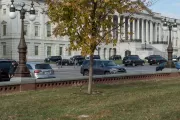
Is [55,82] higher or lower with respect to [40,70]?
lower

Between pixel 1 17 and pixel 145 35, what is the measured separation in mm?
65081

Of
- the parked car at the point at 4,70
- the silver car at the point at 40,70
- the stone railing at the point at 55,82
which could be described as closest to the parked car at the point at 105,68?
the stone railing at the point at 55,82

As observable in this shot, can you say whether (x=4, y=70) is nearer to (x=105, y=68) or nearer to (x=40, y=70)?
(x=40, y=70)

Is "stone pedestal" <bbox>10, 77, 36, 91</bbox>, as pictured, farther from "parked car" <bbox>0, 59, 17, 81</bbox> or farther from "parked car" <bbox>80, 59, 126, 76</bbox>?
"parked car" <bbox>80, 59, 126, 76</bbox>

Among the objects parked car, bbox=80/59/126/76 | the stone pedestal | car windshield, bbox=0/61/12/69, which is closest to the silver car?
car windshield, bbox=0/61/12/69

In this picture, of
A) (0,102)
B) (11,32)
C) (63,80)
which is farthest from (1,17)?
(0,102)

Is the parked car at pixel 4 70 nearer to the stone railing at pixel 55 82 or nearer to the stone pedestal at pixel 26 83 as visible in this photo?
the stone railing at pixel 55 82

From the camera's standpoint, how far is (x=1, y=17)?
94.4 metres

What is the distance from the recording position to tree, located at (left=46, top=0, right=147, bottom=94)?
15.6 m

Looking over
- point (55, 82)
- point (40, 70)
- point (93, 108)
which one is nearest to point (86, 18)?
point (93, 108)

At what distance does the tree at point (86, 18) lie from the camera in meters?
15.6

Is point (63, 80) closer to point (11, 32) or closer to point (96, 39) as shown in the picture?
point (96, 39)

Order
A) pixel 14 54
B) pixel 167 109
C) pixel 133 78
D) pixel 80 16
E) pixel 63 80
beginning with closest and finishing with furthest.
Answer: pixel 167 109 → pixel 80 16 → pixel 63 80 → pixel 133 78 → pixel 14 54

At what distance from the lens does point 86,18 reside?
51.1 ft
